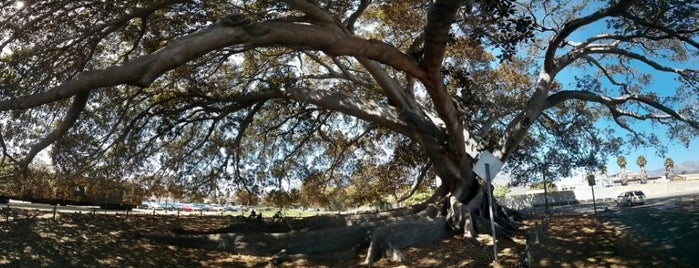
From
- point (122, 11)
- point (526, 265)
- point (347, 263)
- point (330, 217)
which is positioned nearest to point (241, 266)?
point (347, 263)

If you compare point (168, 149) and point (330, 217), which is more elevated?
point (168, 149)

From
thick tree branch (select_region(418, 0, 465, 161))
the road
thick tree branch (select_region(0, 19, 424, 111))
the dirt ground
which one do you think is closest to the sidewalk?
the dirt ground

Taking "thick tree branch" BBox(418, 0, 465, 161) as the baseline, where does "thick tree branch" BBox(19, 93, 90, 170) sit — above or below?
below

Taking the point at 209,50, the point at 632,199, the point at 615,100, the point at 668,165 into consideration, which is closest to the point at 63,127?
the point at 209,50

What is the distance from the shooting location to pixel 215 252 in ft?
35.9

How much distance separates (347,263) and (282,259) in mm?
1336

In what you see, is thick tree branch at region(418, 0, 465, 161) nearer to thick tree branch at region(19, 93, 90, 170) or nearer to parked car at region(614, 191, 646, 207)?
thick tree branch at region(19, 93, 90, 170)

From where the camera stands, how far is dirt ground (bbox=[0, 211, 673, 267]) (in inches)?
345

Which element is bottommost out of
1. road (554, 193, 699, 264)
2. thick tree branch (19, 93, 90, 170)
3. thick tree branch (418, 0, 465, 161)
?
road (554, 193, 699, 264)

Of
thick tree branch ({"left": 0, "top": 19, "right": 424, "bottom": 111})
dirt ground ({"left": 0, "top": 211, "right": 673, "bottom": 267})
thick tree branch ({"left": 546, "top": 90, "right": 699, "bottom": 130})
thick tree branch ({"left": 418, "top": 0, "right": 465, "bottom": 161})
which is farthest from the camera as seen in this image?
thick tree branch ({"left": 546, "top": 90, "right": 699, "bottom": 130})

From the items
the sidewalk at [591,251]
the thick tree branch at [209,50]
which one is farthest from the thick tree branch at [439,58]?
the sidewalk at [591,251]

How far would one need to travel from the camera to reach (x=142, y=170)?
18844 millimetres

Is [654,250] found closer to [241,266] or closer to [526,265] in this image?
[526,265]

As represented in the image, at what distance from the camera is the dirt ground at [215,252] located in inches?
345
